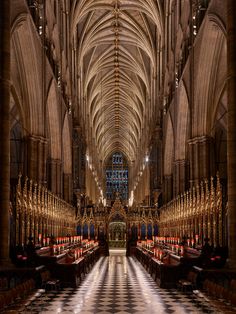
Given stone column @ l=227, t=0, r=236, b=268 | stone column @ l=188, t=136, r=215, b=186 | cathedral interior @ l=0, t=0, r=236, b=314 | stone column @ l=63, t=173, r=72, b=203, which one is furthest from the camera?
stone column @ l=63, t=173, r=72, b=203

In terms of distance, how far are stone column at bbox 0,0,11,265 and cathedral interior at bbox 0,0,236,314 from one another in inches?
1.3

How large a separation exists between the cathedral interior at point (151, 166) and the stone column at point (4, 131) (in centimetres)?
3

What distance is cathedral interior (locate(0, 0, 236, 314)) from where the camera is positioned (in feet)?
51.7

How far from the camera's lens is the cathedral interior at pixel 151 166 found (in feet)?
51.7

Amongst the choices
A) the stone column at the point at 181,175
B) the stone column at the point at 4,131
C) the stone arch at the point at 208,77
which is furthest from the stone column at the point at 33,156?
the stone column at the point at 181,175

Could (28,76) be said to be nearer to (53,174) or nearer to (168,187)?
(53,174)

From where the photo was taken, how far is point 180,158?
36.5m

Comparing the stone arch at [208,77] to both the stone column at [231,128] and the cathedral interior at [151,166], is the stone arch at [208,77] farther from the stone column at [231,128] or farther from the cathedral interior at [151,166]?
the stone column at [231,128]

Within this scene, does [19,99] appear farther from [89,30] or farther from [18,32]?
[89,30]

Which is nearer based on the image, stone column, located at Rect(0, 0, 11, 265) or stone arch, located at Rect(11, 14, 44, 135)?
stone column, located at Rect(0, 0, 11, 265)

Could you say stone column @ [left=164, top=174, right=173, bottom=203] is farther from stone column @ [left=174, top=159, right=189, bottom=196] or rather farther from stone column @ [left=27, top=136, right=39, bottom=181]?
stone column @ [left=27, top=136, right=39, bottom=181]

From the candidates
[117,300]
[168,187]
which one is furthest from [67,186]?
[117,300]

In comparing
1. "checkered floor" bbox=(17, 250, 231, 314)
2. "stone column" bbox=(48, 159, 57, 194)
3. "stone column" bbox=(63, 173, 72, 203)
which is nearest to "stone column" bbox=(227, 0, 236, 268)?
"checkered floor" bbox=(17, 250, 231, 314)

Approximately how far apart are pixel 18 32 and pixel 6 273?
44.0 ft
